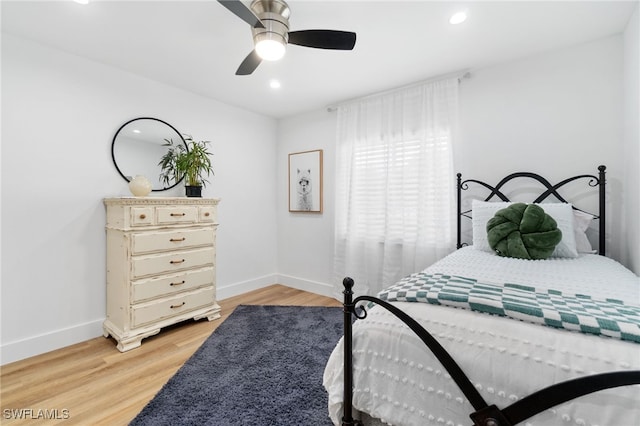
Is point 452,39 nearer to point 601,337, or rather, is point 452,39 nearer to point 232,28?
point 232,28

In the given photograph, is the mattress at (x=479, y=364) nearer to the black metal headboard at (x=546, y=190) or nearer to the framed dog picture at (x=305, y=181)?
the black metal headboard at (x=546, y=190)

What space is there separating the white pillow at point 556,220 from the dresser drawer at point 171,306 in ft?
8.61

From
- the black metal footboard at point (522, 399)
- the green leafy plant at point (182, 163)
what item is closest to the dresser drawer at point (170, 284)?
the green leafy plant at point (182, 163)

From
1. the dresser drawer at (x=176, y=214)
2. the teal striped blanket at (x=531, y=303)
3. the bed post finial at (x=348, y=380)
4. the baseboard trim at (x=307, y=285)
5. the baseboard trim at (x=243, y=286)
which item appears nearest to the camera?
the teal striped blanket at (x=531, y=303)

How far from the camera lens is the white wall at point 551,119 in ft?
7.24

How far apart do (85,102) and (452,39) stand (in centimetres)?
317

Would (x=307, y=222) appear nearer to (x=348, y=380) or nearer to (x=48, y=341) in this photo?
(x=48, y=341)

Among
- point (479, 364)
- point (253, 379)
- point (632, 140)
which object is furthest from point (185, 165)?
point (632, 140)

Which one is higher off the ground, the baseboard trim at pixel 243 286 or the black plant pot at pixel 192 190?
the black plant pot at pixel 192 190

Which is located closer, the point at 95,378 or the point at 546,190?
the point at 95,378

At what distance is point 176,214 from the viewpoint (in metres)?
2.72

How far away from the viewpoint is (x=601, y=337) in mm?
826

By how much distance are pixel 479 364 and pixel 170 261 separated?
2.63m

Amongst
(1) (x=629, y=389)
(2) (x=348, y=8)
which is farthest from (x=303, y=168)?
(1) (x=629, y=389)
